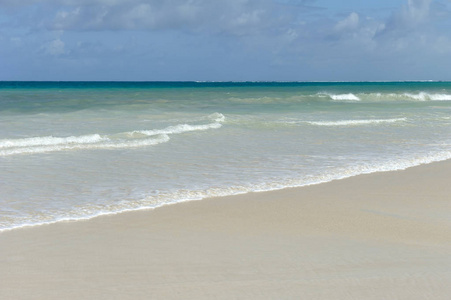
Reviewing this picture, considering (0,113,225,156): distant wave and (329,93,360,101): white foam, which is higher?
(329,93,360,101): white foam

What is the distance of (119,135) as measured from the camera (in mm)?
15219

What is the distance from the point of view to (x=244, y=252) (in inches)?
197

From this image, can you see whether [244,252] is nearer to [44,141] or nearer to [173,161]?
[173,161]

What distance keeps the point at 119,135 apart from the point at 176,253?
10636 mm

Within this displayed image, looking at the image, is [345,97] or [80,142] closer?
[80,142]

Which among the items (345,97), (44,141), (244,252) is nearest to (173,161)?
(44,141)

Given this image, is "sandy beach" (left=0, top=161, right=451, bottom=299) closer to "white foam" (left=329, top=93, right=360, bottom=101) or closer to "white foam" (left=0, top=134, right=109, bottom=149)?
"white foam" (left=0, top=134, right=109, bottom=149)

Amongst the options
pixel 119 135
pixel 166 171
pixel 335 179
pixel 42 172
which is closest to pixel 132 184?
pixel 166 171

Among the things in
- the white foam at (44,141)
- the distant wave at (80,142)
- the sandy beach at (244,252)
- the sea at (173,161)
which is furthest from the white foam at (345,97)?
the sandy beach at (244,252)

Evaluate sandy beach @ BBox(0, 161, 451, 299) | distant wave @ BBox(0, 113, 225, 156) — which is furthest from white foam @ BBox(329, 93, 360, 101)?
sandy beach @ BBox(0, 161, 451, 299)

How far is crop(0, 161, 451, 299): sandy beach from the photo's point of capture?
4.12 meters

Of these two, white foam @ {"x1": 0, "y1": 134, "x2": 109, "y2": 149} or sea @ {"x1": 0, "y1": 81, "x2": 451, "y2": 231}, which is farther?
white foam @ {"x1": 0, "y1": 134, "x2": 109, "y2": 149}

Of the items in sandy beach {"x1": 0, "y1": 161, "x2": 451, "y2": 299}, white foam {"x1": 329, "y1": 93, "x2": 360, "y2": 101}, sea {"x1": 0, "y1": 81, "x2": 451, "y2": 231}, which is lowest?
sandy beach {"x1": 0, "y1": 161, "x2": 451, "y2": 299}

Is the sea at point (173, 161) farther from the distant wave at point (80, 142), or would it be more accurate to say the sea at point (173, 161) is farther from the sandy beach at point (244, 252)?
the sandy beach at point (244, 252)
